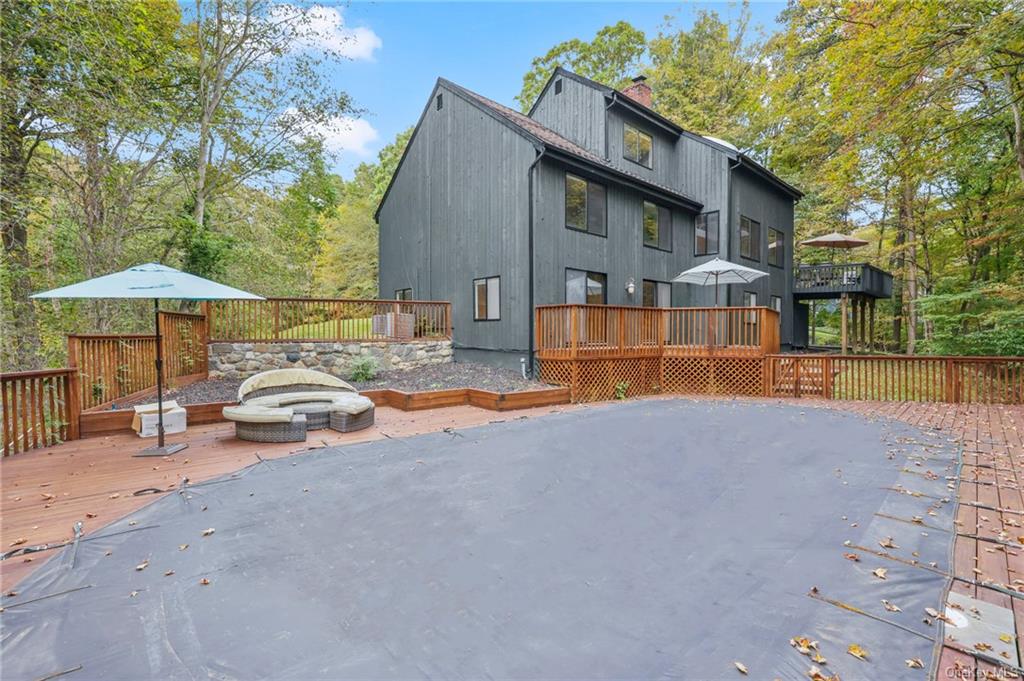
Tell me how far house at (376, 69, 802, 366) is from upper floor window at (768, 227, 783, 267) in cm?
20

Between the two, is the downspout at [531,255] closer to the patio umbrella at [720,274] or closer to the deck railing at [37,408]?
the patio umbrella at [720,274]

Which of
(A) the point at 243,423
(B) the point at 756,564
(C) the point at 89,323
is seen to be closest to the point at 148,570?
(A) the point at 243,423

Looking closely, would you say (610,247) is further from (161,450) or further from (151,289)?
(161,450)

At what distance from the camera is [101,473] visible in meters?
4.00

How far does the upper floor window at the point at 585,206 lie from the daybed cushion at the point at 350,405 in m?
6.47

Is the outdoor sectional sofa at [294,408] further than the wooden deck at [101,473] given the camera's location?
Yes

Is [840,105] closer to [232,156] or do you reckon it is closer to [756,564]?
[756,564]

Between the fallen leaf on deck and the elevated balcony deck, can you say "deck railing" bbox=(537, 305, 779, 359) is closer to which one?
the fallen leaf on deck

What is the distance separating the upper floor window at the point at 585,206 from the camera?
1021 centimetres

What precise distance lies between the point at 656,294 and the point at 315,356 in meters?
9.14

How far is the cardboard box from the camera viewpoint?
5.21 meters

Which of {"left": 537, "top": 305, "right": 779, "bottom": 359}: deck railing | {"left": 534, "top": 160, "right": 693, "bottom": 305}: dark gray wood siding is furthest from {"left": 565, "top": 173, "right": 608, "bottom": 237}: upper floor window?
{"left": 537, "top": 305, "right": 779, "bottom": 359}: deck railing

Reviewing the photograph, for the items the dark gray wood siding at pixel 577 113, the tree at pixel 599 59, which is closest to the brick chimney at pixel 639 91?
the dark gray wood siding at pixel 577 113

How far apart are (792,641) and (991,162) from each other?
1631cm
